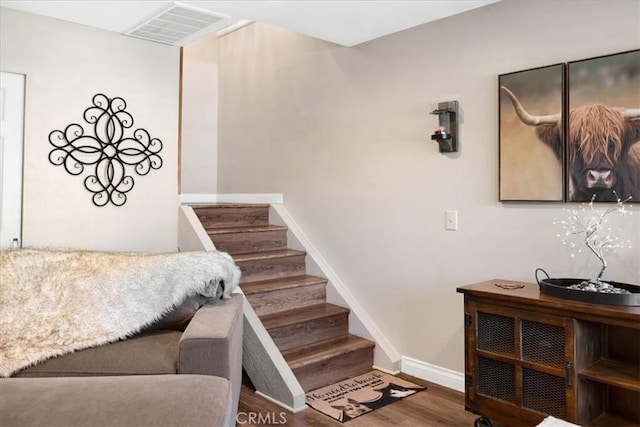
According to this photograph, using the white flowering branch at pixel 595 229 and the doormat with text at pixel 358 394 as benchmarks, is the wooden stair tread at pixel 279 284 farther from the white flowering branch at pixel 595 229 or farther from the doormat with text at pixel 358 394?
the white flowering branch at pixel 595 229

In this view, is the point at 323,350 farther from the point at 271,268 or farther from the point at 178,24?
the point at 178,24

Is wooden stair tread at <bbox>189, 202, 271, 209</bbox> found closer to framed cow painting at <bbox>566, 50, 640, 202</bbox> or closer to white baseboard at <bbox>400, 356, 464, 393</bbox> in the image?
white baseboard at <bbox>400, 356, 464, 393</bbox>

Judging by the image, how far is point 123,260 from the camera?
2.65 m

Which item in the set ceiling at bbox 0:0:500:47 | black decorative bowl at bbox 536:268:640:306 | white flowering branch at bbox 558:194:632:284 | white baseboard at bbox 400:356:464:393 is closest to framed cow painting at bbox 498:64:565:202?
white flowering branch at bbox 558:194:632:284

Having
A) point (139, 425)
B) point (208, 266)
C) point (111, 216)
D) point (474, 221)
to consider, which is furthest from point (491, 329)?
point (111, 216)

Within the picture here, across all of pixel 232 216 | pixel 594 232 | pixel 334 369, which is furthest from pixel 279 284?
pixel 594 232

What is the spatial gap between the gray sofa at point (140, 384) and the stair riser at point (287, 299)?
3.17 ft

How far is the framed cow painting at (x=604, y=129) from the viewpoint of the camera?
7.49 feet

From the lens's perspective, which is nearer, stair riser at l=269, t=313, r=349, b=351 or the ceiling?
the ceiling

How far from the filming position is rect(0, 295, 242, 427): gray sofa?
1.45 metres

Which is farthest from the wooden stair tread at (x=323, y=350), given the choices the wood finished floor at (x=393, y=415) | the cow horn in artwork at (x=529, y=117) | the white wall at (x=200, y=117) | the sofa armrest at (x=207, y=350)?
the white wall at (x=200, y=117)

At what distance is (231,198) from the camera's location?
4.91m

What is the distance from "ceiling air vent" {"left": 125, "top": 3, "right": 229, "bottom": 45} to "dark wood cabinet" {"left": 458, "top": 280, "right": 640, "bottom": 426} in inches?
88.1

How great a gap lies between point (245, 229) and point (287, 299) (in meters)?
0.77
